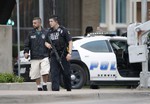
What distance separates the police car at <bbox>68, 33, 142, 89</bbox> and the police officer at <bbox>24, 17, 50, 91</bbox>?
2958mm

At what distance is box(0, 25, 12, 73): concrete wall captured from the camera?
1438 centimetres

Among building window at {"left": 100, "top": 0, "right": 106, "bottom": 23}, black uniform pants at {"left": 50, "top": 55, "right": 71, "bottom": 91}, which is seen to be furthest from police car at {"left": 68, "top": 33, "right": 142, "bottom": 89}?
building window at {"left": 100, "top": 0, "right": 106, "bottom": 23}

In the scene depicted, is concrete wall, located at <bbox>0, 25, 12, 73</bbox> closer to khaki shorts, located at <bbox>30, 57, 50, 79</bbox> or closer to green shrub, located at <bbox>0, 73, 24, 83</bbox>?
green shrub, located at <bbox>0, 73, 24, 83</bbox>

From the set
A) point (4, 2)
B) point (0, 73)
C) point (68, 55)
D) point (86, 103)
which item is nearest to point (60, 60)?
point (68, 55)

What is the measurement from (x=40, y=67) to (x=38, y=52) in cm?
37

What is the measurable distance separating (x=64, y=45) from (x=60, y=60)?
37cm

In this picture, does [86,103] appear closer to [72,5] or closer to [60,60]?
[60,60]

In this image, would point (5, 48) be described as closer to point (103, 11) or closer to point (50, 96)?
point (50, 96)

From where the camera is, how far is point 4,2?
63.2 ft

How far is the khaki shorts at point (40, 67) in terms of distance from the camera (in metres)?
13.6

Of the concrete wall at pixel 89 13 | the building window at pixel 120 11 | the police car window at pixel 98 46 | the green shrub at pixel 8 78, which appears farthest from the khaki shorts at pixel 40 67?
the building window at pixel 120 11

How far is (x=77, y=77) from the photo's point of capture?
54.4 ft

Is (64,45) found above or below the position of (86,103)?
above

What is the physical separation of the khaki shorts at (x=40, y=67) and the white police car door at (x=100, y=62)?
310 cm
